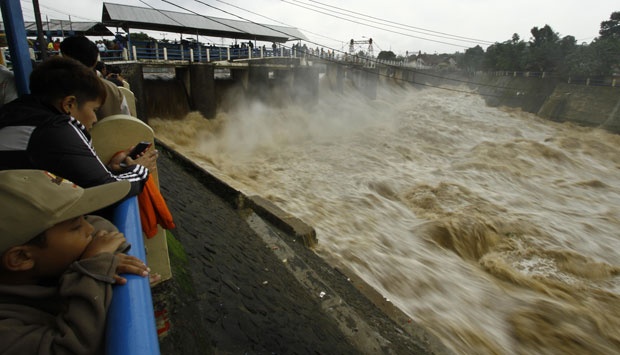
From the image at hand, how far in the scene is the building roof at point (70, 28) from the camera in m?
19.2

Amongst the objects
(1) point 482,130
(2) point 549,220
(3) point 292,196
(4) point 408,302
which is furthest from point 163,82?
(1) point 482,130

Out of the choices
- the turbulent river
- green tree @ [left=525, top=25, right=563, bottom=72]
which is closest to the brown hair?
the turbulent river

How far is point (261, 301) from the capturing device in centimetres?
357

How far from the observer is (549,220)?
9141 millimetres

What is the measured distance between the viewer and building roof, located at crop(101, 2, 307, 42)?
1720 cm

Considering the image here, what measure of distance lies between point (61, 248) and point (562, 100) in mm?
33345

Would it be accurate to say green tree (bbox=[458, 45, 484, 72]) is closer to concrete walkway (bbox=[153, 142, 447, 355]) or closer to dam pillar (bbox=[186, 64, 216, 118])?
dam pillar (bbox=[186, 64, 216, 118])

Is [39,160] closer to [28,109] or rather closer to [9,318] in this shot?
[28,109]

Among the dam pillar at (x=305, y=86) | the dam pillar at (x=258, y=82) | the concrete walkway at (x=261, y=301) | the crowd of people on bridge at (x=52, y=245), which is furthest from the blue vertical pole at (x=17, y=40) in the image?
the dam pillar at (x=305, y=86)

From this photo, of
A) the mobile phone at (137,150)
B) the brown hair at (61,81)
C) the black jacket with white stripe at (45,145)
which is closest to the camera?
the black jacket with white stripe at (45,145)

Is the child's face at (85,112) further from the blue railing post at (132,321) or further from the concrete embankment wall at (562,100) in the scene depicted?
the concrete embankment wall at (562,100)

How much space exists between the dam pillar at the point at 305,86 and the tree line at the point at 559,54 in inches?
882

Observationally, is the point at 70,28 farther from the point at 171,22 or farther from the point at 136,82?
the point at 136,82

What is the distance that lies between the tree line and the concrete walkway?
33.2 meters
